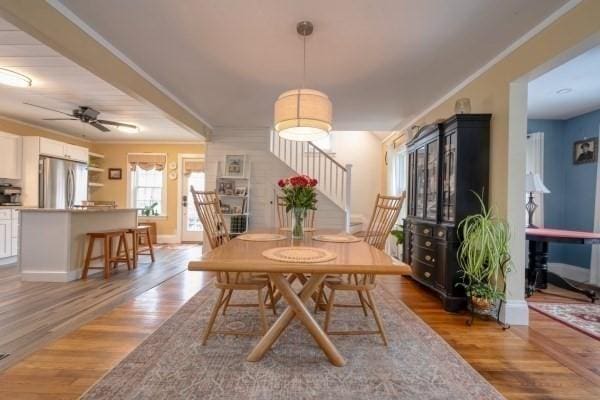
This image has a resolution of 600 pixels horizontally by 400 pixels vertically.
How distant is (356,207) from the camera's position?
7.36m

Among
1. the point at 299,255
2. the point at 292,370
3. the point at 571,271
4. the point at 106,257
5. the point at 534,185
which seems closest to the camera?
the point at 299,255

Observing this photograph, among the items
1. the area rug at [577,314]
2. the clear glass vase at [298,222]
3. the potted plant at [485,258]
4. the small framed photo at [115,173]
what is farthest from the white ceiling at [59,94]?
the area rug at [577,314]

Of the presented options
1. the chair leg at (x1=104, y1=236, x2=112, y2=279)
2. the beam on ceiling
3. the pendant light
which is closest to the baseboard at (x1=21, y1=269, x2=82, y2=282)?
the chair leg at (x1=104, y1=236, x2=112, y2=279)

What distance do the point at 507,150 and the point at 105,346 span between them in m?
3.55

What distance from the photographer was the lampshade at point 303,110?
2299 mm

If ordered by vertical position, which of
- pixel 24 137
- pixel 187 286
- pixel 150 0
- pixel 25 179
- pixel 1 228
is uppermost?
pixel 150 0

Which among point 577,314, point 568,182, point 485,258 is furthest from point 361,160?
point 577,314

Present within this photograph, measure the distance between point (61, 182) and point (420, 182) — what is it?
6.24m

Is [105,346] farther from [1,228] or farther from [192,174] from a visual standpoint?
[192,174]

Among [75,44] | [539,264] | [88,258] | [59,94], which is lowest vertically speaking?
[88,258]

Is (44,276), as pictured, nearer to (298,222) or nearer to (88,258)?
(88,258)

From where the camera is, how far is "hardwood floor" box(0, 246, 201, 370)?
2250mm

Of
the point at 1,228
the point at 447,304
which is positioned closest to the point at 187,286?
the point at 447,304

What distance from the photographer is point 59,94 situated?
12.8ft
